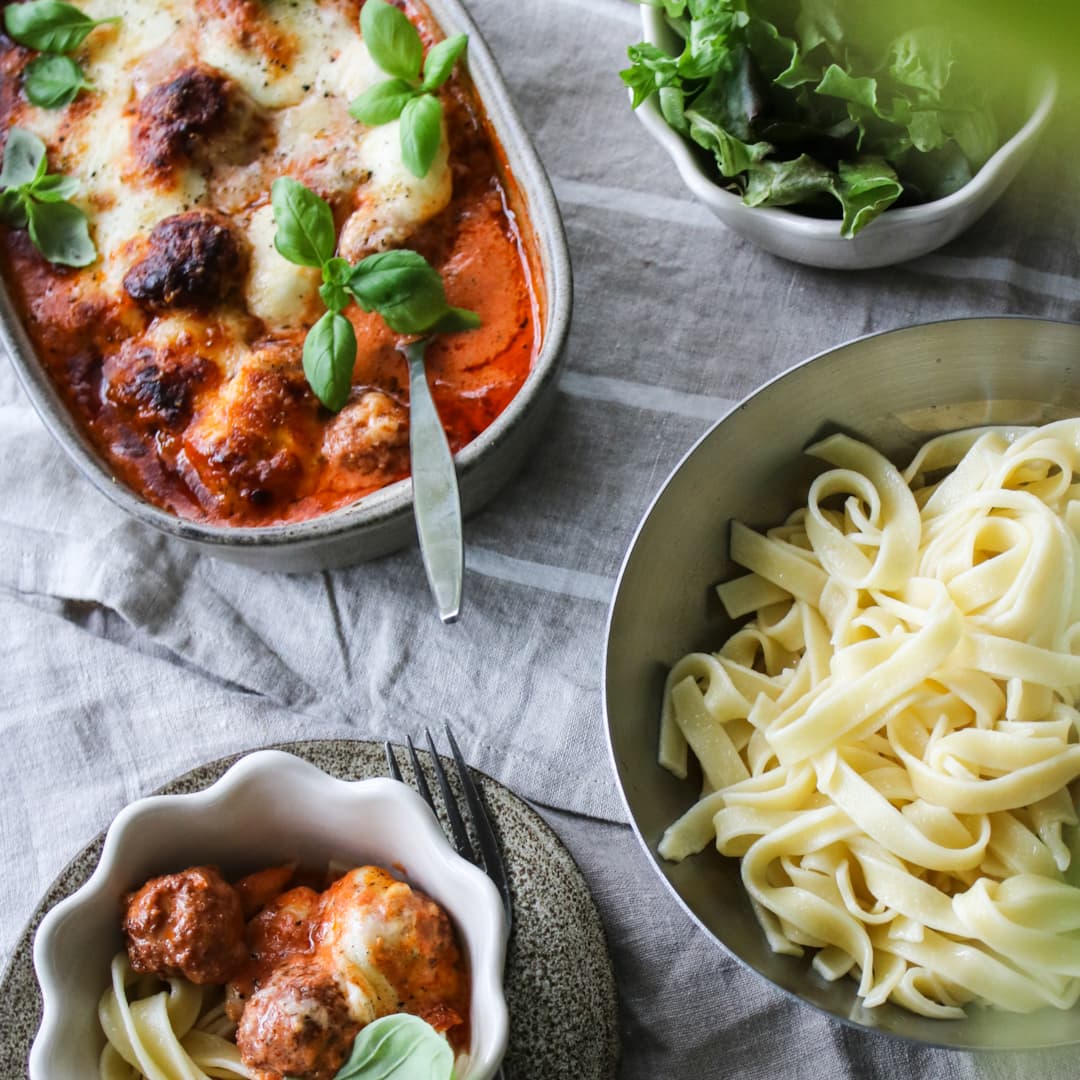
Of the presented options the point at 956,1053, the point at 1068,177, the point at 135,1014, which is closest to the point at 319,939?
the point at 135,1014

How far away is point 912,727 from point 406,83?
1.51 m

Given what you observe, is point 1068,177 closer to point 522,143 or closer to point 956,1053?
point 522,143

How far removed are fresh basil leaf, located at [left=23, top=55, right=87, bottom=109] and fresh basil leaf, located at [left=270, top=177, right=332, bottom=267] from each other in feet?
1.95

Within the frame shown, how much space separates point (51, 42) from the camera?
8.37 feet

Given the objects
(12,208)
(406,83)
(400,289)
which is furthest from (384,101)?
(12,208)

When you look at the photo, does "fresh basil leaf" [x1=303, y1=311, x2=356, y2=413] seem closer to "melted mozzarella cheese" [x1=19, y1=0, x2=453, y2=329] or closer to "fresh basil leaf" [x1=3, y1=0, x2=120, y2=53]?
"melted mozzarella cheese" [x1=19, y1=0, x2=453, y2=329]

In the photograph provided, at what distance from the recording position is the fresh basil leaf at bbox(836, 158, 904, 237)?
2.13m

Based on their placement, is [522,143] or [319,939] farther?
[522,143]

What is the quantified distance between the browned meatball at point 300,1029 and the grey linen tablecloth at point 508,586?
0.63m

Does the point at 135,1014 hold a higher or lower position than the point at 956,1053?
higher

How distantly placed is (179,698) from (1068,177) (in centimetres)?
208

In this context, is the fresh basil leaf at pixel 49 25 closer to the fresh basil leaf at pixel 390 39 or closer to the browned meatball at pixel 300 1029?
the fresh basil leaf at pixel 390 39

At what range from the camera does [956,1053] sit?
2180 millimetres

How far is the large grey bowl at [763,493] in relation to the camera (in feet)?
6.50
